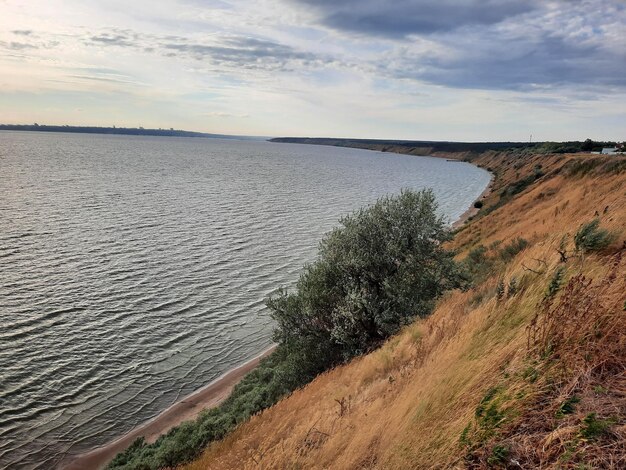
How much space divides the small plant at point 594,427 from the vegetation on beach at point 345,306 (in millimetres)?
11227

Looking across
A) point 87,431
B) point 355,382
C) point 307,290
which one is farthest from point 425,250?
point 87,431

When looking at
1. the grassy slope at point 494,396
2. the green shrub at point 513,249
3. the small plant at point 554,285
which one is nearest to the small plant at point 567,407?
the grassy slope at point 494,396

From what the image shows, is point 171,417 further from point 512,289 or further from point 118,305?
point 512,289

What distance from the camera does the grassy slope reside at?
446 cm

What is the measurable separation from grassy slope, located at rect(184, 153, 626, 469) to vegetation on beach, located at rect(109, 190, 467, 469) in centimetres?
491

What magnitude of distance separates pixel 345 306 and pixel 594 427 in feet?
43.0

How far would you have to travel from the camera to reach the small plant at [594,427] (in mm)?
4012

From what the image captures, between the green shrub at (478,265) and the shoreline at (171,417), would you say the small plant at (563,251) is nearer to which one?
the green shrub at (478,265)

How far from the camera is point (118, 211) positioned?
54031mm

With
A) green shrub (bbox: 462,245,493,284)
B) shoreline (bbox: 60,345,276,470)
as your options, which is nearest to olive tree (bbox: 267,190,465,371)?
green shrub (bbox: 462,245,493,284)

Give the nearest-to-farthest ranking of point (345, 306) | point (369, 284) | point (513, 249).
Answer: point (345, 306) < point (369, 284) < point (513, 249)

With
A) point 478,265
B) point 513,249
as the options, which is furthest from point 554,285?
point 478,265

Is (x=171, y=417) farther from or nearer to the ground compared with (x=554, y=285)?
nearer to the ground

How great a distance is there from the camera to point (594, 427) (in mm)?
4066
